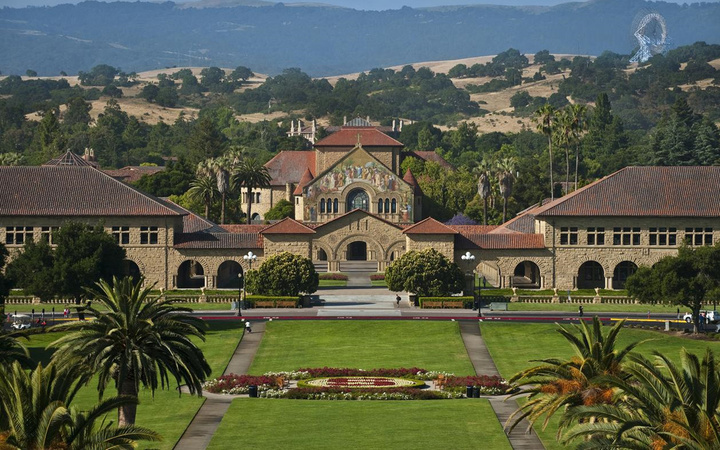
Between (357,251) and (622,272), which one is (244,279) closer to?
(622,272)

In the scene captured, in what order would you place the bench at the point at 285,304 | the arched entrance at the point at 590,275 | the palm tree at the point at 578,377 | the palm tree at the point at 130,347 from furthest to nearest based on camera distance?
the arched entrance at the point at 590,275, the bench at the point at 285,304, the palm tree at the point at 130,347, the palm tree at the point at 578,377

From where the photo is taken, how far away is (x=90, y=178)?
112438 mm

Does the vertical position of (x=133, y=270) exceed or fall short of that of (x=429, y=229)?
it falls short

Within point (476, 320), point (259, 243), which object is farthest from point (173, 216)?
point (476, 320)

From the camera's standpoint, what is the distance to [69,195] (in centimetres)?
11012

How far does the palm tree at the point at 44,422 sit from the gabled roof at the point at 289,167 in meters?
123

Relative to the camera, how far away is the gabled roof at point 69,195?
109 m

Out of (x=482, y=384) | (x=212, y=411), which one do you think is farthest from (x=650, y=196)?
(x=212, y=411)

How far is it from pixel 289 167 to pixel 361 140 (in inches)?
458

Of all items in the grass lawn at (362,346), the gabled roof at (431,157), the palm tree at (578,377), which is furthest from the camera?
the gabled roof at (431,157)

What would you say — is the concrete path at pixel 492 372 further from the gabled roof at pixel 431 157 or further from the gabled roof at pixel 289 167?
the gabled roof at pixel 431 157

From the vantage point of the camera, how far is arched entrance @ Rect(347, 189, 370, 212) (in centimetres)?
14200

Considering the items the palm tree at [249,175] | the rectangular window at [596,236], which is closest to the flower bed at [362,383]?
the rectangular window at [596,236]

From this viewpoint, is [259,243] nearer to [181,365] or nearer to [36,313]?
[36,313]
